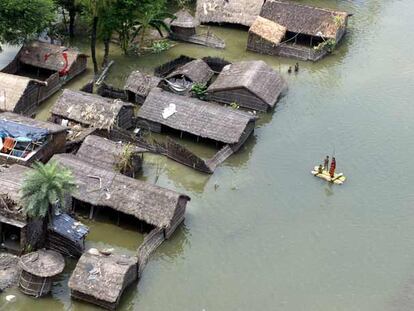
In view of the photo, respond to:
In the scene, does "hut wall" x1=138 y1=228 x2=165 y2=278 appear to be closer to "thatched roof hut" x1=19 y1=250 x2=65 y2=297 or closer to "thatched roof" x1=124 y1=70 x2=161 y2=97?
"thatched roof hut" x1=19 y1=250 x2=65 y2=297

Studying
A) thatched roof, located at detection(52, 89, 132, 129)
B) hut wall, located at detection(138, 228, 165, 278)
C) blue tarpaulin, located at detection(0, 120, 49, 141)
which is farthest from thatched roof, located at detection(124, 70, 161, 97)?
hut wall, located at detection(138, 228, 165, 278)

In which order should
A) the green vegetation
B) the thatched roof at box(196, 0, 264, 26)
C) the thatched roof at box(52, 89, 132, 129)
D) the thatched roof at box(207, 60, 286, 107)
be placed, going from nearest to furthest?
1. the thatched roof at box(52, 89, 132, 129)
2. the thatched roof at box(207, 60, 286, 107)
3. the green vegetation
4. the thatched roof at box(196, 0, 264, 26)

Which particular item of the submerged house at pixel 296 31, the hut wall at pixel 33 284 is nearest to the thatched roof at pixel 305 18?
the submerged house at pixel 296 31

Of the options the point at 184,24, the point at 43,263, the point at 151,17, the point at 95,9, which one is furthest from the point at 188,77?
the point at 43,263

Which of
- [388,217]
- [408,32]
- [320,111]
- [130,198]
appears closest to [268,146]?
[320,111]

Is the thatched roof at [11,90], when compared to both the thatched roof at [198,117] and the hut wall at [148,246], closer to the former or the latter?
the thatched roof at [198,117]

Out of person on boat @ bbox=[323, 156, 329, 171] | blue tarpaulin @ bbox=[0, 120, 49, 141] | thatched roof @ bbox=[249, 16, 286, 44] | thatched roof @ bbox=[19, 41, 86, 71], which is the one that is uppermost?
thatched roof @ bbox=[249, 16, 286, 44]
